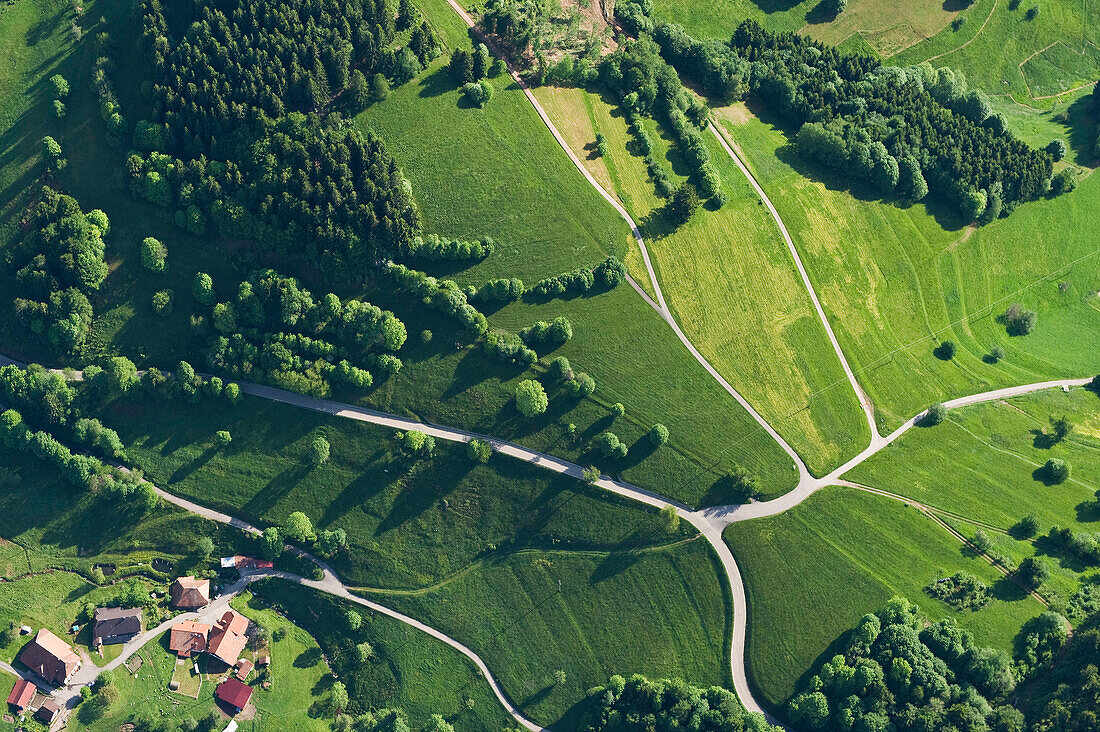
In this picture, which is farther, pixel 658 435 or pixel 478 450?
pixel 658 435

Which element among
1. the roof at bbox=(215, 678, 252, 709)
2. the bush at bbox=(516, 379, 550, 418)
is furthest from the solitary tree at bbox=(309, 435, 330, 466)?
the roof at bbox=(215, 678, 252, 709)

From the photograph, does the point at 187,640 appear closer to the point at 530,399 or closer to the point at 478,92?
the point at 530,399

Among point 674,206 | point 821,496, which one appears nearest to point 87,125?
point 674,206

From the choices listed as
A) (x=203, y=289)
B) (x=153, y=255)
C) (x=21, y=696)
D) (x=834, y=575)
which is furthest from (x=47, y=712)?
(x=834, y=575)

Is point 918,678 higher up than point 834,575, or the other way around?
point 834,575

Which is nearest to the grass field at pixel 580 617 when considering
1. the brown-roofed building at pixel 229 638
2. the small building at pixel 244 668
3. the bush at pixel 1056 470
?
the brown-roofed building at pixel 229 638

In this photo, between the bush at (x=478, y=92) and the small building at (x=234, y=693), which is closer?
the small building at (x=234, y=693)

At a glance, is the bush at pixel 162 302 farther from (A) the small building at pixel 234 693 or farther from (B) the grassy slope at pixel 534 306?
(A) the small building at pixel 234 693
